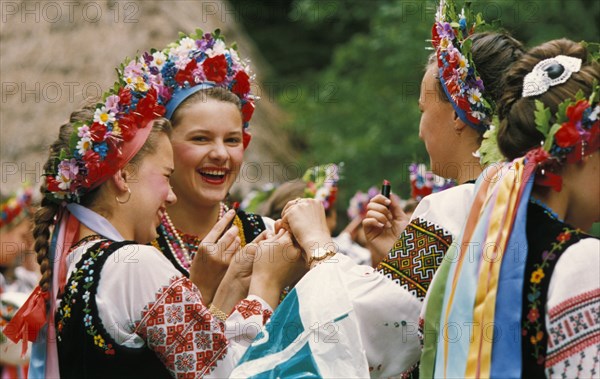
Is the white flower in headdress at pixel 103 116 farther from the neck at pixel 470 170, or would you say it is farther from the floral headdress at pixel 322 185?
the floral headdress at pixel 322 185

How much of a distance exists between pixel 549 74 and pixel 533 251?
0.50 m

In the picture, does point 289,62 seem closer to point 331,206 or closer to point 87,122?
point 331,206

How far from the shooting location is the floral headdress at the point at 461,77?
316 centimetres

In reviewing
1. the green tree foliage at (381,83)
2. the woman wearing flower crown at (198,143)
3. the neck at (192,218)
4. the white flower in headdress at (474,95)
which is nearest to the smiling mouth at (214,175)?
the woman wearing flower crown at (198,143)

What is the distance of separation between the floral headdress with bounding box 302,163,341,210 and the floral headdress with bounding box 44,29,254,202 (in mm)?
1354

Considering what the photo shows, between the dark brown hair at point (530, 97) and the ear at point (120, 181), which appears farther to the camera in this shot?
the ear at point (120, 181)

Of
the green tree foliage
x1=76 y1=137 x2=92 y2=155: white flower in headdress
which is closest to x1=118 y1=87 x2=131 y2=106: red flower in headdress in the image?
x1=76 y1=137 x2=92 y2=155: white flower in headdress

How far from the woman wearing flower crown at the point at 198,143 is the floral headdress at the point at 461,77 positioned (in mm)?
1164

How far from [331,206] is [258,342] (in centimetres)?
305

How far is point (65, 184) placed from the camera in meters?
3.40

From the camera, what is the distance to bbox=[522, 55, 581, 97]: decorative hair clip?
253cm

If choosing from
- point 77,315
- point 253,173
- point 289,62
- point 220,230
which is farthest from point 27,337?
point 289,62

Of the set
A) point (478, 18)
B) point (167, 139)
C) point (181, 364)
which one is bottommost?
point (181, 364)

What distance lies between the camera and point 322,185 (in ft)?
18.1
